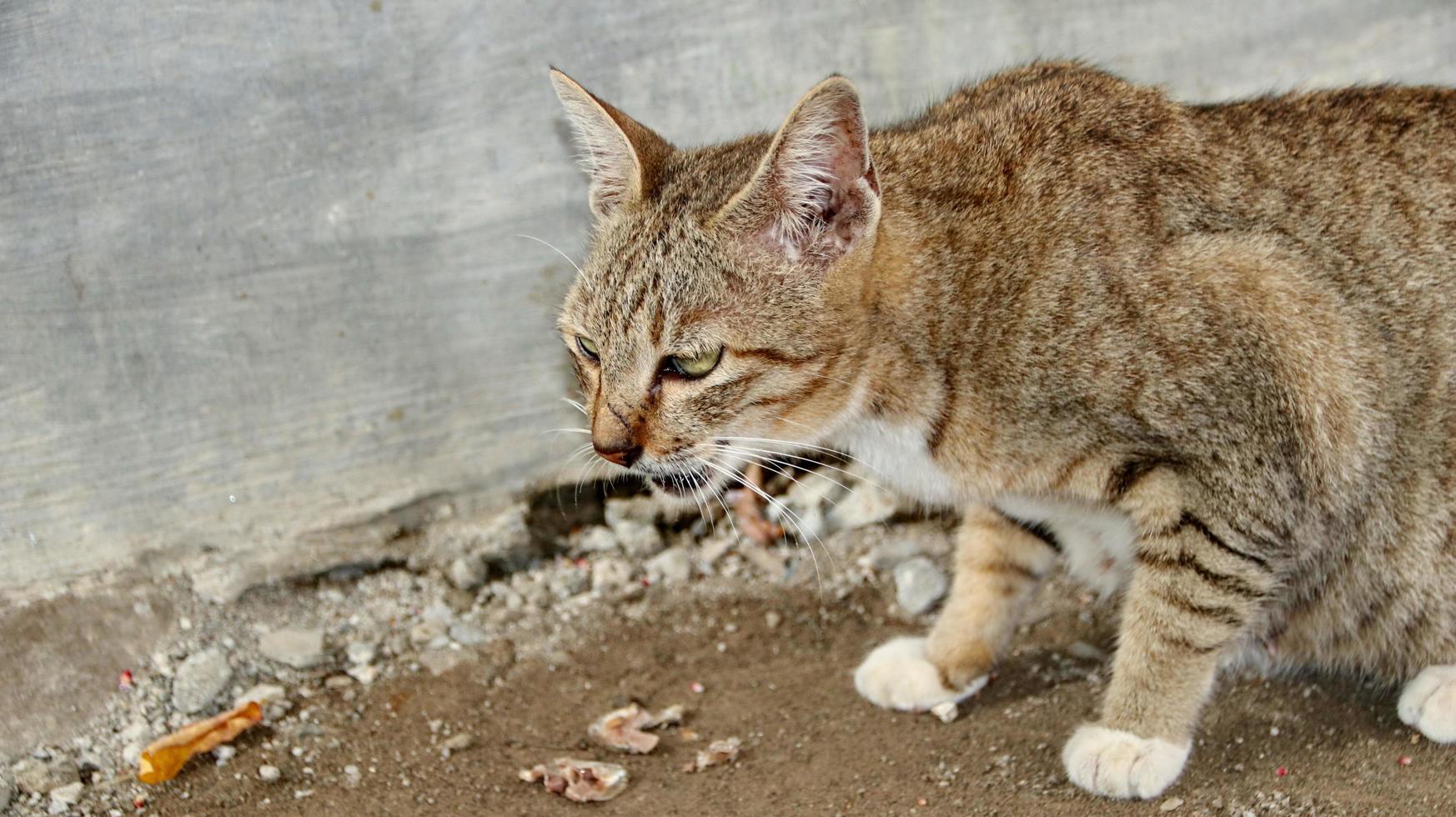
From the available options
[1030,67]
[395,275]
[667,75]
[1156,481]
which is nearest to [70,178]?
[395,275]

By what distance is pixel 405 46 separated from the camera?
12.5 ft

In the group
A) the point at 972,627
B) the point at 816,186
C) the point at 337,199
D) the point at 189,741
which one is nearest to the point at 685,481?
the point at 816,186

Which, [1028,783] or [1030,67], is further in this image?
[1030,67]

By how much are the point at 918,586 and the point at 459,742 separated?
1568 millimetres

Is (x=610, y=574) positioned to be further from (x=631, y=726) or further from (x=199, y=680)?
(x=199, y=680)

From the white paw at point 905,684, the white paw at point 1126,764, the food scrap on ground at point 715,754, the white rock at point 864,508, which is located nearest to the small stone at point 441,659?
the food scrap on ground at point 715,754

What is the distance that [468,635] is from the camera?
163 inches

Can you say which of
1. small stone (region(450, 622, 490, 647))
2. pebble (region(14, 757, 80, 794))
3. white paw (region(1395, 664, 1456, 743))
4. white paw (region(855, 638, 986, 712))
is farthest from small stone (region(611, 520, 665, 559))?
white paw (region(1395, 664, 1456, 743))

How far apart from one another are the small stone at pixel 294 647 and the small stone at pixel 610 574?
900 millimetres

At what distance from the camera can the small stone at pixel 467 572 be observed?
4.30 m

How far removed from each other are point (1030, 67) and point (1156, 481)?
4.10ft

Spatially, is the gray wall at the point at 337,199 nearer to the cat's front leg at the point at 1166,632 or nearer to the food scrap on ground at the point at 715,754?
the food scrap on ground at the point at 715,754

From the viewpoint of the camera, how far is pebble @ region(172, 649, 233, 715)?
12.3 feet

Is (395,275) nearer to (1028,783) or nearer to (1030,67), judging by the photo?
(1030,67)
